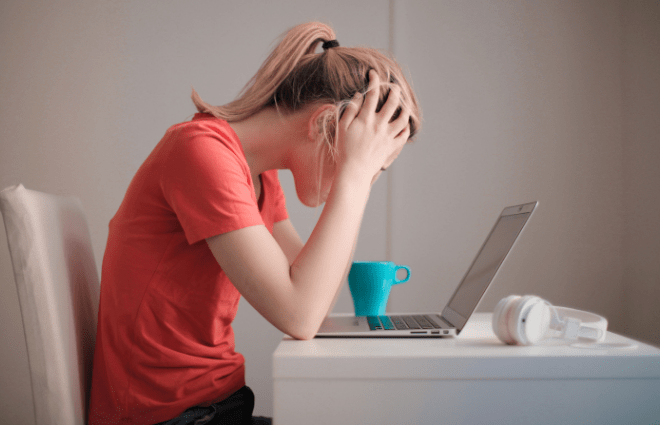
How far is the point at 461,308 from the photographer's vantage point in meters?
0.73

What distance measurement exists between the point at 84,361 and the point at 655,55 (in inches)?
63.9

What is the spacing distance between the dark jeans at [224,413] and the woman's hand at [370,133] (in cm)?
41

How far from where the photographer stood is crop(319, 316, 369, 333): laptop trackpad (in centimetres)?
67

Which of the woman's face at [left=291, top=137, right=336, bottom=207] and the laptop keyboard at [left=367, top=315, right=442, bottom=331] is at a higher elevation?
the woman's face at [left=291, top=137, right=336, bottom=207]

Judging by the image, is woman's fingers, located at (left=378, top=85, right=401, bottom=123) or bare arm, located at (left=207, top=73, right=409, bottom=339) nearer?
bare arm, located at (left=207, top=73, right=409, bottom=339)

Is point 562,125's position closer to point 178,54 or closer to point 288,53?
point 288,53

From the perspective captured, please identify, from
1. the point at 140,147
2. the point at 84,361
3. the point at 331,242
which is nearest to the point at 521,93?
the point at 331,242

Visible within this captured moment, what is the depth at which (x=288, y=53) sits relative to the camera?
0.80 m

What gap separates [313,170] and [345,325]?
0.30 meters

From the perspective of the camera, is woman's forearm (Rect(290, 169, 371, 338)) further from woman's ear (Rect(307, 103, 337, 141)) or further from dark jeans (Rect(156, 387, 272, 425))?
dark jeans (Rect(156, 387, 272, 425))

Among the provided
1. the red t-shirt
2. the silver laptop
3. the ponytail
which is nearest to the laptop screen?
the silver laptop

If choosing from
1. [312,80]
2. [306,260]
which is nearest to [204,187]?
[306,260]

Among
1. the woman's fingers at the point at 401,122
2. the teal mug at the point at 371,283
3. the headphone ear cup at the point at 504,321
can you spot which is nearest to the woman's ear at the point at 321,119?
the woman's fingers at the point at 401,122

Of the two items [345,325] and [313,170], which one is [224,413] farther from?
[313,170]
